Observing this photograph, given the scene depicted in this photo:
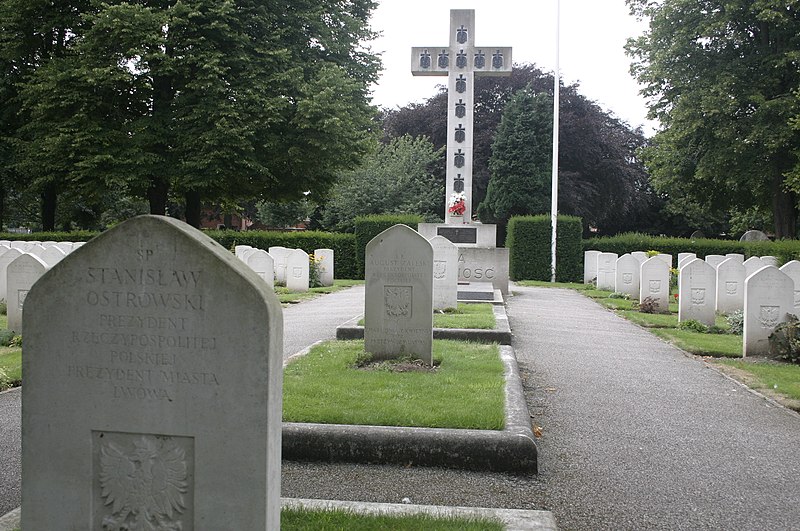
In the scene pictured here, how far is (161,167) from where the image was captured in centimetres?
2395

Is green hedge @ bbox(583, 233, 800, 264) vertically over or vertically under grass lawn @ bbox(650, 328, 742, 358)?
over

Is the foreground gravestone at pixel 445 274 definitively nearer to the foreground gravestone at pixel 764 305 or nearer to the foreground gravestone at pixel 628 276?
the foreground gravestone at pixel 764 305

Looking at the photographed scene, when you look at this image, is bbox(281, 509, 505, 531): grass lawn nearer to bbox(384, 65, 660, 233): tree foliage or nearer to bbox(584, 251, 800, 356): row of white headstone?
bbox(584, 251, 800, 356): row of white headstone

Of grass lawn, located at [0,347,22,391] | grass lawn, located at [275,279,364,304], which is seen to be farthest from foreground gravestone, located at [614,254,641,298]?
grass lawn, located at [0,347,22,391]

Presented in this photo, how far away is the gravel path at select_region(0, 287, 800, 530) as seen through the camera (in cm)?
456

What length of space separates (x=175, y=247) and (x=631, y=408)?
223 inches

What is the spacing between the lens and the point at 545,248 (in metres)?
30.0

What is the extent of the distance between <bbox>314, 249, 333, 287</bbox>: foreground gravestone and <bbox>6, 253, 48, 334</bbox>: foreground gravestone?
14075mm

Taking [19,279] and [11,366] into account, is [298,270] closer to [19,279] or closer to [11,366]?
[19,279]

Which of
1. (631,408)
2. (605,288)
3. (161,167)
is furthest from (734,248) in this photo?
(631,408)

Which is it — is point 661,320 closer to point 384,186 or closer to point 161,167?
point 161,167

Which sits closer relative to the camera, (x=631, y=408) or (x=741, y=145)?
(x=631, y=408)

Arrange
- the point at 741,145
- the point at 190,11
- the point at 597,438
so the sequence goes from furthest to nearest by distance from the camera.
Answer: the point at 741,145 < the point at 190,11 < the point at 597,438

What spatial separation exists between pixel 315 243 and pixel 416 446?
1029 inches
